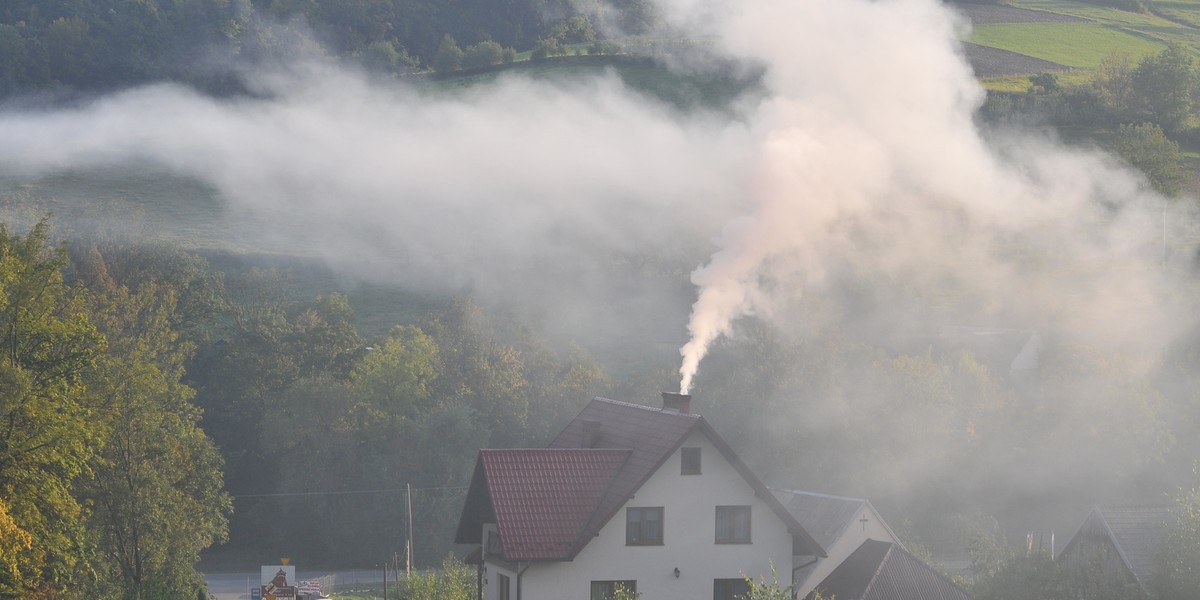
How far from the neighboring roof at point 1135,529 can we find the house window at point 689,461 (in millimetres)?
16298

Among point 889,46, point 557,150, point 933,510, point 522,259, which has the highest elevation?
point 557,150

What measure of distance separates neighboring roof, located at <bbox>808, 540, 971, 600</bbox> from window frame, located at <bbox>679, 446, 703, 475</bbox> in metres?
8.35

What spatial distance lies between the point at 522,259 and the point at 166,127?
65172 millimetres

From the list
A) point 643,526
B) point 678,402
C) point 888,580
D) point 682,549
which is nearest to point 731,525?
point 682,549

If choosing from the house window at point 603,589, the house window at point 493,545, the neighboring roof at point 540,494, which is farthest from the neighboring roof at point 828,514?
the house window at point 493,545

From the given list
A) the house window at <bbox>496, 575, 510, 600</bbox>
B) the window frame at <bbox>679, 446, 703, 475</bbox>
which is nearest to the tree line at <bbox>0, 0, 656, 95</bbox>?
the window frame at <bbox>679, 446, 703, 475</bbox>

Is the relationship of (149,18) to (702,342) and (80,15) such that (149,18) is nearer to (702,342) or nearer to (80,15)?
(80,15)

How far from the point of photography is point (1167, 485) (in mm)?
86562

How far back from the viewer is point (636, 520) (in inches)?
1671

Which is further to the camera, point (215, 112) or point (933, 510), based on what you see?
point (215, 112)

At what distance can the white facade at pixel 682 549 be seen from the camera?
137 feet

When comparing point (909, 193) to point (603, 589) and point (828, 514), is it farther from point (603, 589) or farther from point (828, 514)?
point (603, 589)

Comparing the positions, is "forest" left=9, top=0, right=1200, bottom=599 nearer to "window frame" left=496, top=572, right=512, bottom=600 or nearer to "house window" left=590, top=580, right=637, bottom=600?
"house window" left=590, top=580, right=637, bottom=600

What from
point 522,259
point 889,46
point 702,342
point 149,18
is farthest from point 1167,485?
point 149,18
